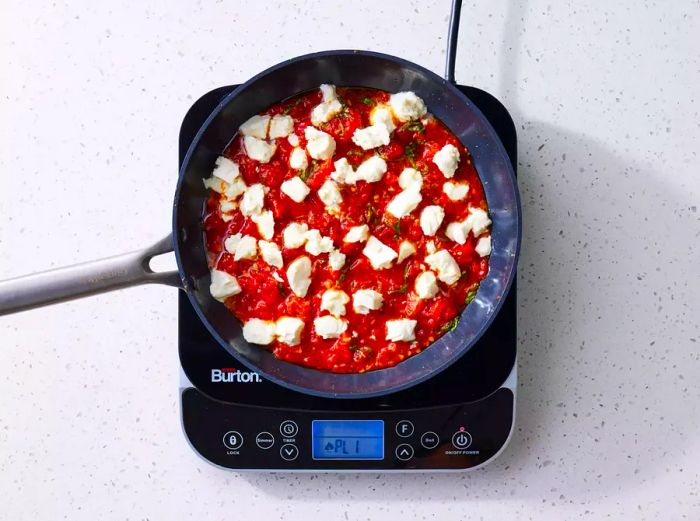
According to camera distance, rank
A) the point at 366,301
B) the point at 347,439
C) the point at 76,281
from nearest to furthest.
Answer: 1. the point at 76,281
2. the point at 366,301
3. the point at 347,439

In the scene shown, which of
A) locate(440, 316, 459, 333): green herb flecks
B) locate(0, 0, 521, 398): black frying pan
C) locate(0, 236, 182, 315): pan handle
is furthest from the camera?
locate(440, 316, 459, 333): green herb flecks

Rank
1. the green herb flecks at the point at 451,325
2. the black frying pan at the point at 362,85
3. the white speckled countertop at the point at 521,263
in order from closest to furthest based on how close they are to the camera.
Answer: the black frying pan at the point at 362,85
the green herb flecks at the point at 451,325
the white speckled countertop at the point at 521,263

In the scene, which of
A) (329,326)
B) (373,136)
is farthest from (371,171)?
(329,326)

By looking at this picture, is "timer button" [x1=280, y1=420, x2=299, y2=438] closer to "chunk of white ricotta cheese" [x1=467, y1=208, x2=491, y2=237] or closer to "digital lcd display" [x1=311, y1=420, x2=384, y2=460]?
"digital lcd display" [x1=311, y1=420, x2=384, y2=460]

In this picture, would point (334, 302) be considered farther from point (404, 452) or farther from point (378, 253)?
point (404, 452)

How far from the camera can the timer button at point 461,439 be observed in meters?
1.36

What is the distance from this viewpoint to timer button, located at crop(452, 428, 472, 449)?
1.36m

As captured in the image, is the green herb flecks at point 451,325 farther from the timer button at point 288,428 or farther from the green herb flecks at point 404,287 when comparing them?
the timer button at point 288,428

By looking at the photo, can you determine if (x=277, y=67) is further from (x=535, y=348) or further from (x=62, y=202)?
(x=535, y=348)

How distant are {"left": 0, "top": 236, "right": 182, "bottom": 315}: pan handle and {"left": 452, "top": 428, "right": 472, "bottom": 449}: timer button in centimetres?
58

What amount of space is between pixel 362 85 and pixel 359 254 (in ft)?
0.96

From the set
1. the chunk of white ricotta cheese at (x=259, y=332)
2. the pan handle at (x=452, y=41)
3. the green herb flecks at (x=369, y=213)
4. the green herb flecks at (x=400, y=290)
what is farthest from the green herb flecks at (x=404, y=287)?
the pan handle at (x=452, y=41)

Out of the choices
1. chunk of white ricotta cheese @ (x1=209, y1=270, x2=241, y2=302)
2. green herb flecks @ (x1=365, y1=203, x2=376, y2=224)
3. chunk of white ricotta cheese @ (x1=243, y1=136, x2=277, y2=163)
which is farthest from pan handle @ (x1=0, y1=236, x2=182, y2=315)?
green herb flecks @ (x1=365, y1=203, x2=376, y2=224)

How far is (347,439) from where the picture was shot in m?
1.37
